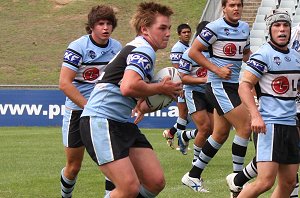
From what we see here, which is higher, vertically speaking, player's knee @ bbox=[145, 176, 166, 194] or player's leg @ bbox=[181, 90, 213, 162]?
player's knee @ bbox=[145, 176, 166, 194]

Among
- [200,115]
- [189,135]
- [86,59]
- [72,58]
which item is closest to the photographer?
[72,58]

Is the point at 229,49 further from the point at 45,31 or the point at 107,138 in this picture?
the point at 45,31

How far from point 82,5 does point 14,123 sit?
51.2ft

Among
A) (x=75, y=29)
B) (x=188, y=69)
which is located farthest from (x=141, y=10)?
(x=75, y=29)

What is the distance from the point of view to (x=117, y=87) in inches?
328

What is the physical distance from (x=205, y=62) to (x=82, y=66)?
189 cm

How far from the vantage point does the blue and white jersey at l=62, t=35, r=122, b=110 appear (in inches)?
403

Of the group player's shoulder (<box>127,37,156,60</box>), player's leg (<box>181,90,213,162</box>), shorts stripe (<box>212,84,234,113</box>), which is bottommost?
player's leg (<box>181,90,213,162</box>)

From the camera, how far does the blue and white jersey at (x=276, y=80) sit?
28.8ft

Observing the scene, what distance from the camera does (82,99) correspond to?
9.98 m

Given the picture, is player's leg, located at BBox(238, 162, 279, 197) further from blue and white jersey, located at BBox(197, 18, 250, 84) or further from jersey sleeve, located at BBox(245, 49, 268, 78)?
blue and white jersey, located at BBox(197, 18, 250, 84)

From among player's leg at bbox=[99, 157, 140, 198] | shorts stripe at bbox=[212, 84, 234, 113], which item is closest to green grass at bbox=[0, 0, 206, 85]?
shorts stripe at bbox=[212, 84, 234, 113]

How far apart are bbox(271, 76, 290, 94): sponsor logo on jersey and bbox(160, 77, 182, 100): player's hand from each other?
1.18 metres

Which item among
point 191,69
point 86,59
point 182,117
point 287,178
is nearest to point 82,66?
point 86,59
